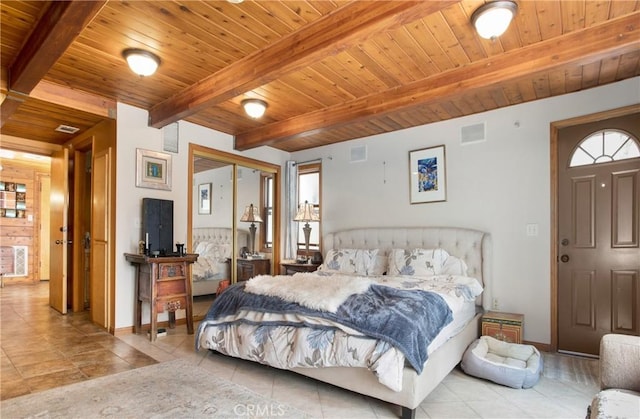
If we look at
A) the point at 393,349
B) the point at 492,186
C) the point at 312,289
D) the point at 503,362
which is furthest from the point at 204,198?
the point at 503,362

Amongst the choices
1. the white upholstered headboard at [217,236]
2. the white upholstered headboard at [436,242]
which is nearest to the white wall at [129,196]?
the white upholstered headboard at [217,236]

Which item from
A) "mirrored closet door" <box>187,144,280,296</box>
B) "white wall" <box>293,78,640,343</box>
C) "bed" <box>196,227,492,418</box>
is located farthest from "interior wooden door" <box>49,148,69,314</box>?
"white wall" <box>293,78,640,343</box>

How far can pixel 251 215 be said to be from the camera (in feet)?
17.6

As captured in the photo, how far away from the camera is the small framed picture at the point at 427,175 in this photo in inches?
171

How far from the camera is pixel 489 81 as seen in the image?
284cm

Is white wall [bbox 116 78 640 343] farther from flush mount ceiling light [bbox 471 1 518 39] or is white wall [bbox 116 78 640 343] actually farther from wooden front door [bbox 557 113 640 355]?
flush mount ceiling light [bbox 471 1 518 39]

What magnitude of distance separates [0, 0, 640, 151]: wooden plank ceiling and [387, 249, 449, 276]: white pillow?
1635 millimetres

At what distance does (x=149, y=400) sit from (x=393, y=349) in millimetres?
1677

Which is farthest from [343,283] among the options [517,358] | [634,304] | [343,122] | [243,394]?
[634,304]

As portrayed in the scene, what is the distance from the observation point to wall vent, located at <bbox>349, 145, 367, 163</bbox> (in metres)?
5.08

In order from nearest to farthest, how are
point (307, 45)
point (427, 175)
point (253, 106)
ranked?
1. point (307, 45)
2. point (253, 106)
3. point (427, 175)

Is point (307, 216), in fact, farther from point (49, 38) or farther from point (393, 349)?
point (49, 38)

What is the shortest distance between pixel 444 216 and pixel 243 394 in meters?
3.05

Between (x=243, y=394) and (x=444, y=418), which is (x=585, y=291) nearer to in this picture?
(x=444, y=418)
